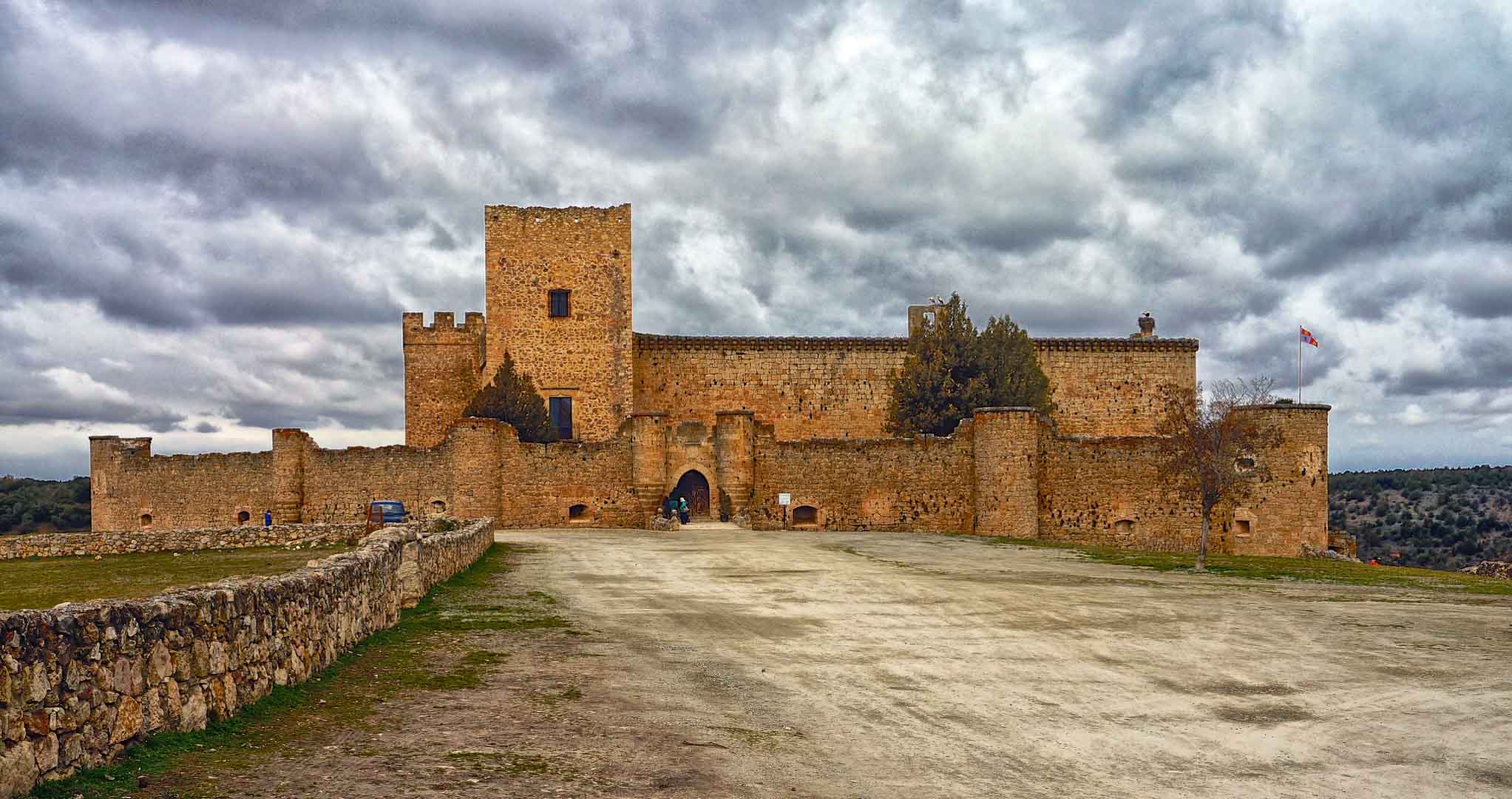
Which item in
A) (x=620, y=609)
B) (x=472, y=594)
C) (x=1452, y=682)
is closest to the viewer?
(x=1452, y=682)

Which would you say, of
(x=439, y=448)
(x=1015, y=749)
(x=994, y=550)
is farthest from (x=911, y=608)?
(x=439, y=448)

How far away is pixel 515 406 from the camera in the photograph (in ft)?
133

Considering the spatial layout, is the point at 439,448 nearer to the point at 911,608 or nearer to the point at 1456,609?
the point at 911,608

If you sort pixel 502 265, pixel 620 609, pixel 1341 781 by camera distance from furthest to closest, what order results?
pixel 502 265
pixel 620 609
pixel 1341 781

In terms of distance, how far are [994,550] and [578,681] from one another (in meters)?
17.7

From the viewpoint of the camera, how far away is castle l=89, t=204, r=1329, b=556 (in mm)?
32500

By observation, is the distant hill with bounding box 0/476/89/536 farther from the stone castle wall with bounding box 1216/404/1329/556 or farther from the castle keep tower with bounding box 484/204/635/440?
the stone castle wall with bounding box 1216/404/1329/556

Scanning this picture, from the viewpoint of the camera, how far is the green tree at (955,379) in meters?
41.6

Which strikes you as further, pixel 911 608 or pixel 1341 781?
pixel 911 608

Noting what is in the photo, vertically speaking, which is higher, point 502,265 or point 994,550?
point 502,265

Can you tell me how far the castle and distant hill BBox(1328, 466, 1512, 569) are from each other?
1364 centimetres

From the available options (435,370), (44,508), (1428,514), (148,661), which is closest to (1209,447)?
(148,661)

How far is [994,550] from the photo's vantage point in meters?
26.1

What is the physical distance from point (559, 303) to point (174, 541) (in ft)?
60.9
